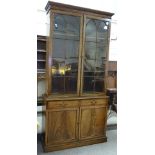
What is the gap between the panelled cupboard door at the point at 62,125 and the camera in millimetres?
2798

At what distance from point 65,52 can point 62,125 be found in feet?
3.89

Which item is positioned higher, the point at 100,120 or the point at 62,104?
the point at 62,104

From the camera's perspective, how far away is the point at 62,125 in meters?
2.87

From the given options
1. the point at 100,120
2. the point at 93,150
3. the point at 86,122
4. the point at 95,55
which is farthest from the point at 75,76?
the point at 93,150

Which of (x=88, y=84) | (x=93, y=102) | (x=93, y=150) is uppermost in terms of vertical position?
(x=88, y=84)

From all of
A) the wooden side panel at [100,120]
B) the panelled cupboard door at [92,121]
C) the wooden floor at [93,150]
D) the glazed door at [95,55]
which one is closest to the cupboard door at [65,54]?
the glazed door at [95,55]

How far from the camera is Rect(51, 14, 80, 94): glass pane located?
2.84 m

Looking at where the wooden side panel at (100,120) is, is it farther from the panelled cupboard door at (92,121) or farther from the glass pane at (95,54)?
the glass pane at (95,54)

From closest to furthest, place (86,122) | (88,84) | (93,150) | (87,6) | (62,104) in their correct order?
(62,104) < (93,150) < (86,122) < (88,84) < (87,6)

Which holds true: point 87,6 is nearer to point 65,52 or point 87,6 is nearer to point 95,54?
point 95,54

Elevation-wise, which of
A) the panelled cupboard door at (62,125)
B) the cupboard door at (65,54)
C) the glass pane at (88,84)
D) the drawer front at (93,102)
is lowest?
the panelled cupboard door at (62,125)

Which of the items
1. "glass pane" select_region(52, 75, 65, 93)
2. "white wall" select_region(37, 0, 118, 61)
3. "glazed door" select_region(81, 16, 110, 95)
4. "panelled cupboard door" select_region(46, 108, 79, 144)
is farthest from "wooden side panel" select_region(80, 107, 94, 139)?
"white wall" select_region(37, 0, 118, 61)
